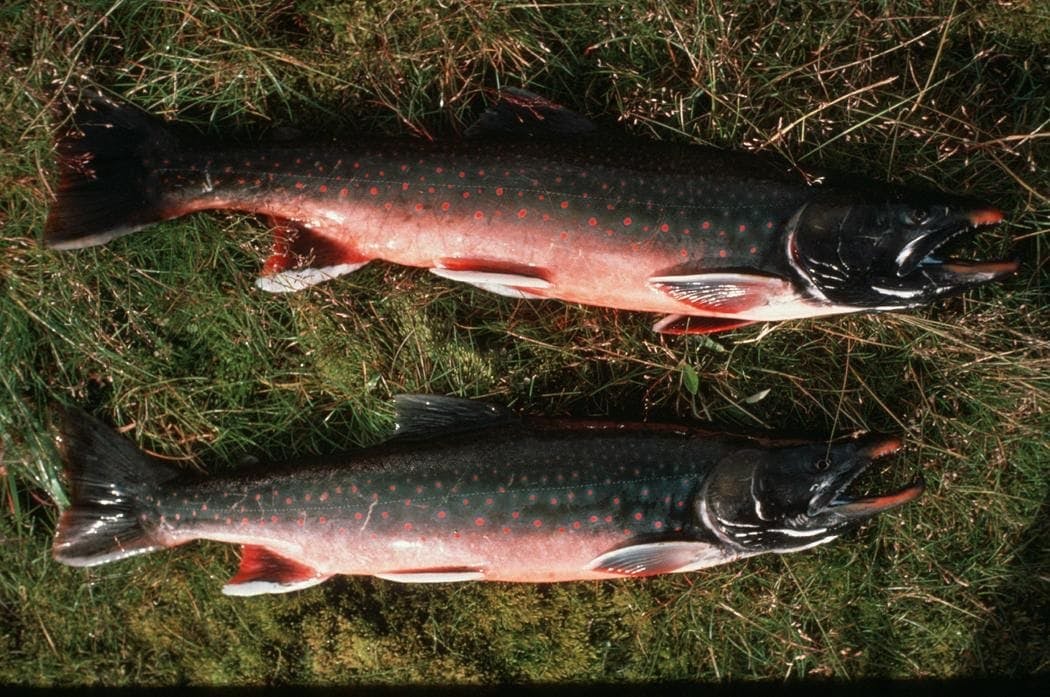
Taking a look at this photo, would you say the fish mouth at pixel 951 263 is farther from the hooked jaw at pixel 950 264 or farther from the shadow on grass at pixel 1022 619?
the shadow on grass at pixel 1022 619

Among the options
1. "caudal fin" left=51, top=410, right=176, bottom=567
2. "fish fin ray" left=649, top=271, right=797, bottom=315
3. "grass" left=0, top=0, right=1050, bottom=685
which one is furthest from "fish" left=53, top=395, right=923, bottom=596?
"fish fin ray" left=649, top=271, right=797, bottom=315

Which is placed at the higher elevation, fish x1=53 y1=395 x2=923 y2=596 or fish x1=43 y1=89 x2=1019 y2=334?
fish x1=43 y1=89 x2=1019 y2=334

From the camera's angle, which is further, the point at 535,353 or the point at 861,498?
the point at 535,353

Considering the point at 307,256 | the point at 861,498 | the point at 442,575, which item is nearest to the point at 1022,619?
the point at 861,498

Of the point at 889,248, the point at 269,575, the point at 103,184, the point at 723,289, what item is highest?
the point at 103,184

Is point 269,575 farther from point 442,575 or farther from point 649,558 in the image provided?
point 649,558

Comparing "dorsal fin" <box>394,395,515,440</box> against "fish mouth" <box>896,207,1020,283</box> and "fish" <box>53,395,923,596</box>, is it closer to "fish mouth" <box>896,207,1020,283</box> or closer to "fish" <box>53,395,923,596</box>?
"fish" <box>53,395,923,596</box>
